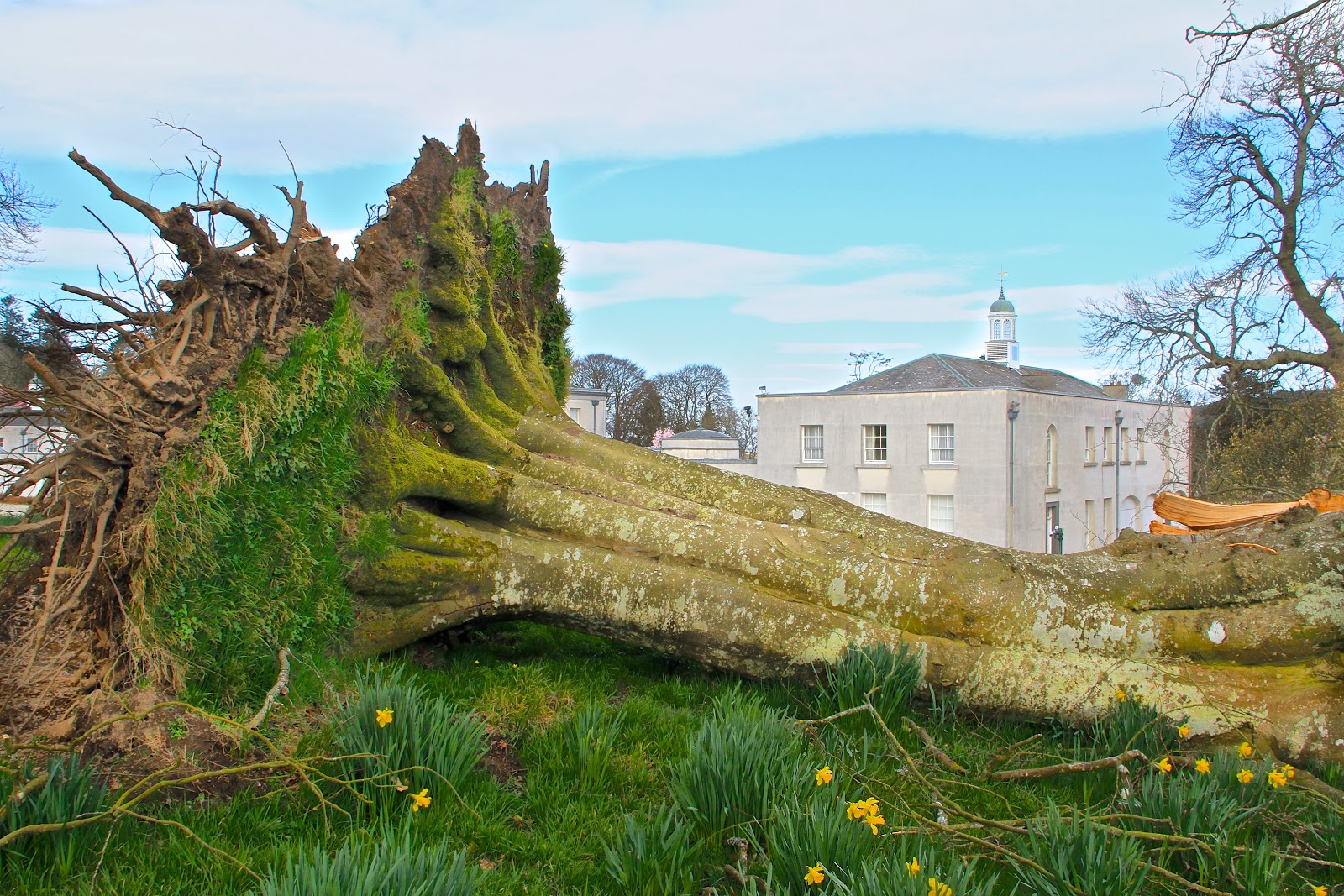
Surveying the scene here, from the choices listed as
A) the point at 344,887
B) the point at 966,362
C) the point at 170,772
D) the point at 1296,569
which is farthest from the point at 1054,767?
the point at 966,362

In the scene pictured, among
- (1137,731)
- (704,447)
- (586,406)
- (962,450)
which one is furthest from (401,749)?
(586,406)

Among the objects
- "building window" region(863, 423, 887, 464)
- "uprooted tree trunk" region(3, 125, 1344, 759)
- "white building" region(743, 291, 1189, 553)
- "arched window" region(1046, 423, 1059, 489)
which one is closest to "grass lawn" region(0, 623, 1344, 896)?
"uprooted tree trunk" region(3, 125, 1344, 759)

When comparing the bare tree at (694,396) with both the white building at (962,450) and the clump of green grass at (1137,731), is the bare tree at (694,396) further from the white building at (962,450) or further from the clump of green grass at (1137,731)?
the clump of green grass at (1137,731)

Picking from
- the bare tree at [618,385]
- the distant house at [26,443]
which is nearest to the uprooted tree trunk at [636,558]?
the distant house at [26,443]

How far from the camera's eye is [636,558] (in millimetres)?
6141

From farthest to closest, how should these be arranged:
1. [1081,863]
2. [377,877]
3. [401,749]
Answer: [401,749]
[1081,863]
[377,877]

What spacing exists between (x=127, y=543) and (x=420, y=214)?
3396 mm

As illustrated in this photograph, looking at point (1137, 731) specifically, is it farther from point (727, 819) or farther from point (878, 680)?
point (727, 819)

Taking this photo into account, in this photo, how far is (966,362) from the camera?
120 feet

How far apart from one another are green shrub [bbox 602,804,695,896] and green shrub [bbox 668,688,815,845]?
0.50 ft

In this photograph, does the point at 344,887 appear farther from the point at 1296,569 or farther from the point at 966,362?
the point at 966,362

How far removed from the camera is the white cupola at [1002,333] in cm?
5112

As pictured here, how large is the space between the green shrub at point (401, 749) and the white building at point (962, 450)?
27.3 metres

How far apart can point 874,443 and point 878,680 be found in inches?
1099
